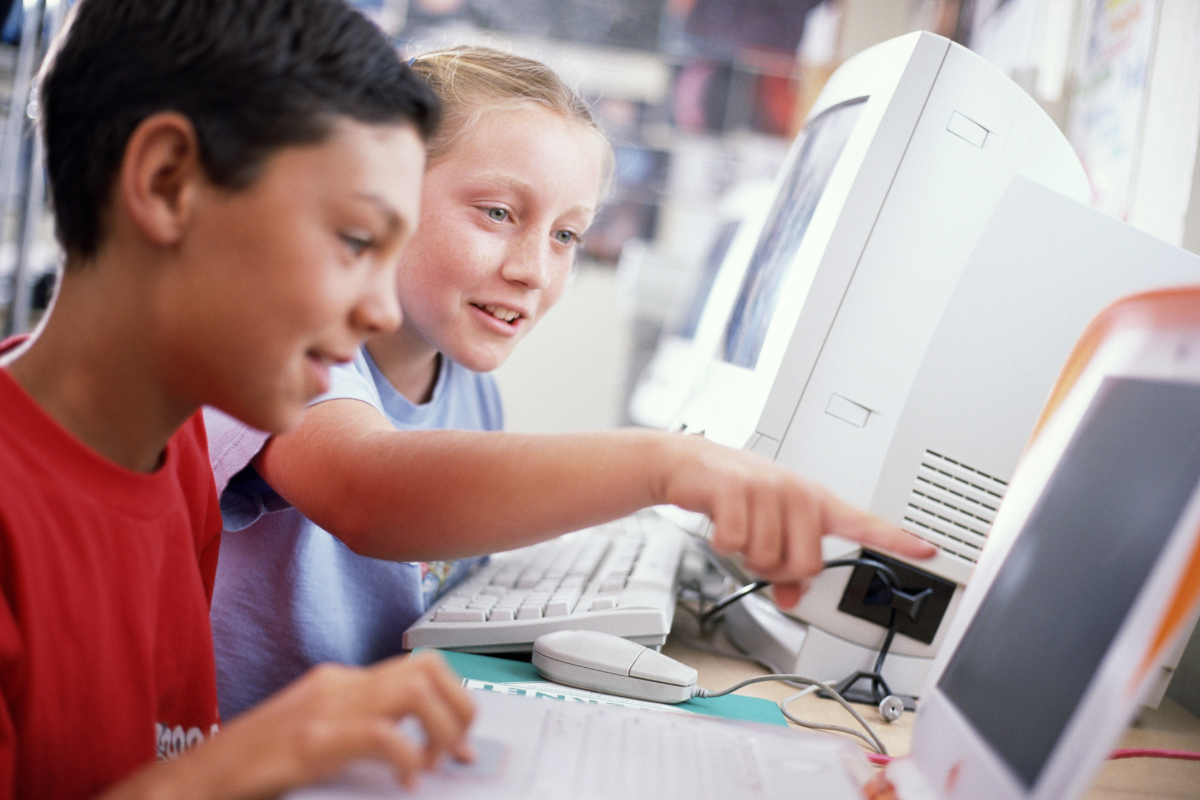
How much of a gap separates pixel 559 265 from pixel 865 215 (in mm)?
290

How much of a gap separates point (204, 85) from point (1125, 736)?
791 millimetres

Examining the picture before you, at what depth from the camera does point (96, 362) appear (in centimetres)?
44

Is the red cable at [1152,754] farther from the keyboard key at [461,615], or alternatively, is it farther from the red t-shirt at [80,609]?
the red t-shirt at [80,609]

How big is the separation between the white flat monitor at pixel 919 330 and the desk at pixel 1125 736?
6 cm

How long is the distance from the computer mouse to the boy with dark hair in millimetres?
262

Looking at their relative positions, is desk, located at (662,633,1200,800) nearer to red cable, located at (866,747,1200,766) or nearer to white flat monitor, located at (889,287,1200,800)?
red cable, located at (866,747,1200,766)

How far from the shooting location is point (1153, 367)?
405 millimetres

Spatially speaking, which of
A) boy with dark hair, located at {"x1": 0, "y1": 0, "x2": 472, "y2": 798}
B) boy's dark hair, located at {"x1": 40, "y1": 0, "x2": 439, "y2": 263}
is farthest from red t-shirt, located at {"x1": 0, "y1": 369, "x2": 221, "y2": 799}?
boy's dark hair, located at {"x1": 40, "y1": 0, "x2": 439, "y2": 263}

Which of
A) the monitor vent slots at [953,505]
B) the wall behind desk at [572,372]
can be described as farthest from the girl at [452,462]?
the wall behind desk at [572,372]

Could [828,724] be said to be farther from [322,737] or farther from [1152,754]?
[322,737]

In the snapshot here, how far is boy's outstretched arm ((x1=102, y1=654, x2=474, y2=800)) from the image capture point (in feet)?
1.05

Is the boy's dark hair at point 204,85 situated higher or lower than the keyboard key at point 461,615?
higher

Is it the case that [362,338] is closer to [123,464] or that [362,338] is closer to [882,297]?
[123,464]

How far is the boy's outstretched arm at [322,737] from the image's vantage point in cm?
32
